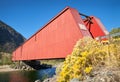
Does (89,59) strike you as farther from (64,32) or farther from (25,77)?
(25,77)

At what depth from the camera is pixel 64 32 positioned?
23.1 m

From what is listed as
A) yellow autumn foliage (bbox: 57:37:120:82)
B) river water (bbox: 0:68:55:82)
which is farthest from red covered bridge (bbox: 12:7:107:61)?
yellow autumn foliage (bbox: 57:37:120:82)

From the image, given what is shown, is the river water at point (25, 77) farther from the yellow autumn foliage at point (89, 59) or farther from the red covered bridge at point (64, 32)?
the yellow autumn foliage at point (89, 59)

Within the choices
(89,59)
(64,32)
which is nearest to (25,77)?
(64,32)

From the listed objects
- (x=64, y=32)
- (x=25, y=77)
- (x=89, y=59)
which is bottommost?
(x=25, y=77)

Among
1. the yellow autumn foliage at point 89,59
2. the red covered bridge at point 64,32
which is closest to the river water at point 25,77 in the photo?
the red covered bridge at point 64,32

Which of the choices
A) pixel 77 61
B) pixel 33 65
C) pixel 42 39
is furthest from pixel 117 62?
pixel 33 65

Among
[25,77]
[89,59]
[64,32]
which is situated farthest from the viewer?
[25,77]

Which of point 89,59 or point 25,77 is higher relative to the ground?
point 89,59

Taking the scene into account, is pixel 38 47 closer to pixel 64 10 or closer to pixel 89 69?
Answer: pixel 64 10

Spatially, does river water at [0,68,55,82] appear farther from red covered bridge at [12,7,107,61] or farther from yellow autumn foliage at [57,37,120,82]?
yellow autumn foliage at [57,37,120,82]

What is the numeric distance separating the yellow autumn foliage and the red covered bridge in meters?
6.04

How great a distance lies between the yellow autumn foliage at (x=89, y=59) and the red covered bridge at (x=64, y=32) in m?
6.04

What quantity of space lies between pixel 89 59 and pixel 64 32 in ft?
36.1
